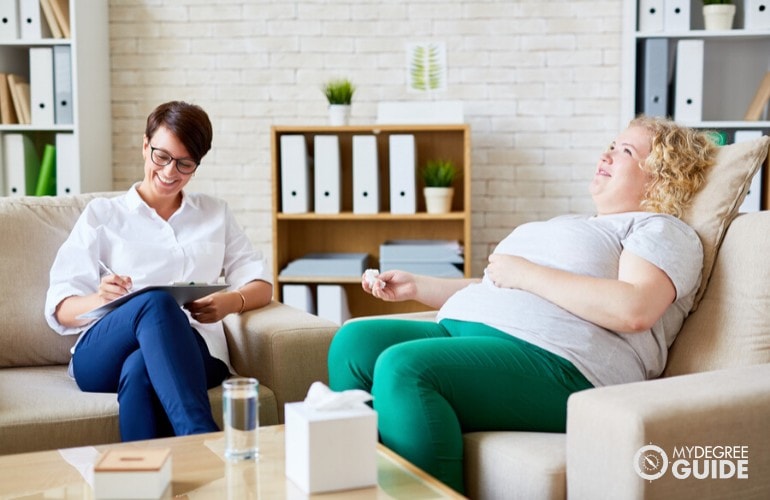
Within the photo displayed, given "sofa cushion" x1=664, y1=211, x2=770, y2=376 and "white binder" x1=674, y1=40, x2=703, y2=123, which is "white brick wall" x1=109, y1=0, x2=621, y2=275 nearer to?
"white binder" x1=674, y1=40, x2=703, y2=123

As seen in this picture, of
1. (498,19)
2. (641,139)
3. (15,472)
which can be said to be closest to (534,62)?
(498,19)

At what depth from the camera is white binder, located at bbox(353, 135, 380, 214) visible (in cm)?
343

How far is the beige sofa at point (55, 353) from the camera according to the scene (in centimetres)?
191

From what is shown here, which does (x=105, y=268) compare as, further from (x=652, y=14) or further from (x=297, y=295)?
(x=652, y=14)

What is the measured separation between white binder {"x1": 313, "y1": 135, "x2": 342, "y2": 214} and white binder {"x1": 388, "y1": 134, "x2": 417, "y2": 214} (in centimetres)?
21

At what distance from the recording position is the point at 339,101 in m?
3.46

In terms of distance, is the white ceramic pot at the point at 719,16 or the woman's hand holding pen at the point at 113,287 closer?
the woman's hand holding pen at the point at 113,287

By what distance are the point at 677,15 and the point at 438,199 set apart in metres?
1.14

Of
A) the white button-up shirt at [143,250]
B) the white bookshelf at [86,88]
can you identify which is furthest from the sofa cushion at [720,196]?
the white bookshelf at [86,88]

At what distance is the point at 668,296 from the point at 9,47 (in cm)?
290

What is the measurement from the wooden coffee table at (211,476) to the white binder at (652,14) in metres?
2.40

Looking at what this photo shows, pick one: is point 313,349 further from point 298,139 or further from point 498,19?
point 498,19

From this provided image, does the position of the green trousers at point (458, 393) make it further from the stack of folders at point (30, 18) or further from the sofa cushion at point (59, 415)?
the stack of folders at point (30, 18)

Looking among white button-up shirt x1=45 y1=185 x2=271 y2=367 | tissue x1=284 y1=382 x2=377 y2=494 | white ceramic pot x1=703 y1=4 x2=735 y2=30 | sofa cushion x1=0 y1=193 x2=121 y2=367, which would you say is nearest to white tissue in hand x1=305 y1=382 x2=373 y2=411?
tissue x1=284 y1=382 x2=377 y2=494
